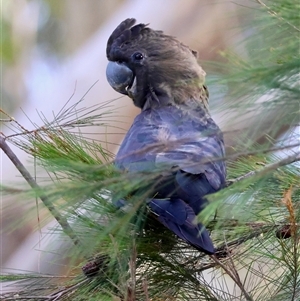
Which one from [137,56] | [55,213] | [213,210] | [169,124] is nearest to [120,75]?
[137,56]

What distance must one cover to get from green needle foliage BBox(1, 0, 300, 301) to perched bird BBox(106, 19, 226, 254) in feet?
0.16

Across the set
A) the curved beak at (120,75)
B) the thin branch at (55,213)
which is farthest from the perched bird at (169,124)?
the thin branch at (55,213)

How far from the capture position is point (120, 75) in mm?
1703

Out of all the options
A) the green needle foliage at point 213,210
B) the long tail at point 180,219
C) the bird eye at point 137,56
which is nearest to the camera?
the green needle foliage at point 213,210

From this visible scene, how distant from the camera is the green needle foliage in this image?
69cm

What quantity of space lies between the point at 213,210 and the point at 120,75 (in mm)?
1064

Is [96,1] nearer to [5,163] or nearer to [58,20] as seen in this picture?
[58,20]

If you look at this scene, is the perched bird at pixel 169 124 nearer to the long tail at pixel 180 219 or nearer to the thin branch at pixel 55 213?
the long tail at pixel 180 219

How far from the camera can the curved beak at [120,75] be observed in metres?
1.69

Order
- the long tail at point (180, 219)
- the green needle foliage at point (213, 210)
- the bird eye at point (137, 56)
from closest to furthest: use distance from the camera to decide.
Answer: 1. the green needle foliage at point (213, 210)
2. the long tail at point (180, 219)
3. the bird eye at point (137, 56)

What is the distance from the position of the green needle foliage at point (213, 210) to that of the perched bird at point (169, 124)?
0.05 m

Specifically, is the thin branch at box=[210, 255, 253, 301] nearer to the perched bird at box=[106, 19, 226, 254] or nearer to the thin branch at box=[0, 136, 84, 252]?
the perched bird at box=[106, 19, 226, 254]

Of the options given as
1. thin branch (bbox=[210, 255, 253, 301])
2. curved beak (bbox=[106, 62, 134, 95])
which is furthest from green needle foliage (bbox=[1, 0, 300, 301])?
curved beak (bbox=[106, 62, 134, 95])

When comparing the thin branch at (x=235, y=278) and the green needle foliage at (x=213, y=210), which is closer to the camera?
the green needle foliage at (x=213, y=210)
